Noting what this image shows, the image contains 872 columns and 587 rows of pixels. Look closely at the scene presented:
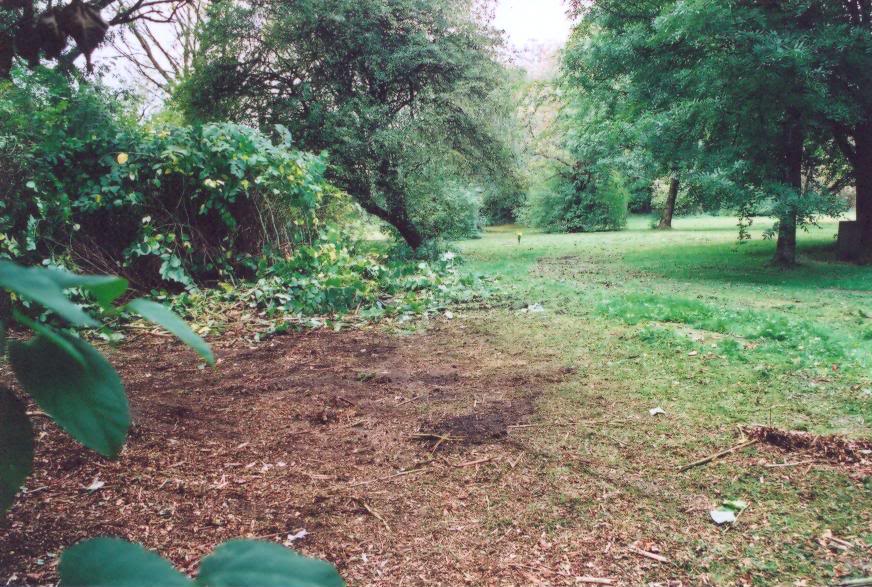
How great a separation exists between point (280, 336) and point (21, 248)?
239 cm

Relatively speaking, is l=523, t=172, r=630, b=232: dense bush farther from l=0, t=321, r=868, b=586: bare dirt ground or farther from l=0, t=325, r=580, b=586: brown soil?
l=0, t=321, r=868, b=586: bare dirt ground

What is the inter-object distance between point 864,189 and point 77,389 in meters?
12.5

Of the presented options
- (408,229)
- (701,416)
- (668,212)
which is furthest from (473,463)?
(668,212)

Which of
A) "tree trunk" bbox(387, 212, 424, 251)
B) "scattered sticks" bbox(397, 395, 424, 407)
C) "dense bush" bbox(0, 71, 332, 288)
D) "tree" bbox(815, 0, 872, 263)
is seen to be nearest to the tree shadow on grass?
"tree" bbox(815, 0, 872, 263)

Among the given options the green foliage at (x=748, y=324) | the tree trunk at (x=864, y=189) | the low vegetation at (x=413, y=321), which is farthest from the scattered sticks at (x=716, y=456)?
the tree trunk at (x=864, y=189)

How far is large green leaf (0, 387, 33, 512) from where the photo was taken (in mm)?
379

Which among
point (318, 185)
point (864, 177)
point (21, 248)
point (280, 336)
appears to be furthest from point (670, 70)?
point (21, 248)

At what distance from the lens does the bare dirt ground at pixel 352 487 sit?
1667mm

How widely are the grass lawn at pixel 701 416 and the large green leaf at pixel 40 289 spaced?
5.85ft

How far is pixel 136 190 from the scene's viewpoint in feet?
17.6

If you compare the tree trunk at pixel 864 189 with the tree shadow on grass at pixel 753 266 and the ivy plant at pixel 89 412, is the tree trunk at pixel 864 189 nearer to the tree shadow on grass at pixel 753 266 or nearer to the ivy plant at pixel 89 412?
the tree shadow on grass at pixel 753 266

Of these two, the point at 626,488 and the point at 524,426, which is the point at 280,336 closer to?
the point at 524,426

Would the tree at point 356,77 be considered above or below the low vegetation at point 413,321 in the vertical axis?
above

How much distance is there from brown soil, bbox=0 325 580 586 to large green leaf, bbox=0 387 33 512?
134 cm
